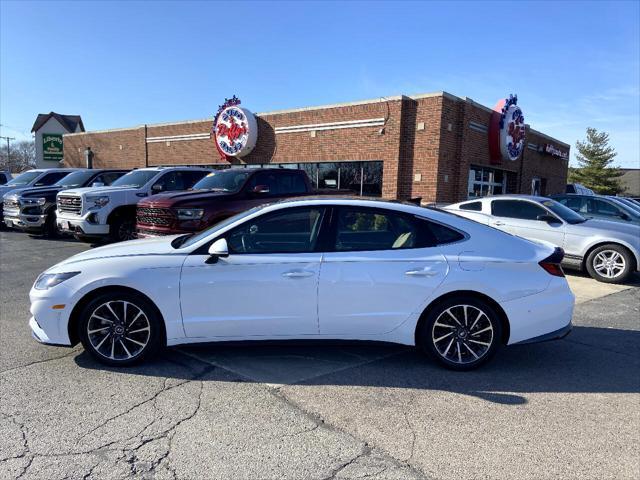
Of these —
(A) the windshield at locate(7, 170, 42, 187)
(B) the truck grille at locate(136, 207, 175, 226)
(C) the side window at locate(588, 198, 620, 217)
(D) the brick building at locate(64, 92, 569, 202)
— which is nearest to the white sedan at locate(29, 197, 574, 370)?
(B) the truck grille at locate(136, 207, 175, 226)

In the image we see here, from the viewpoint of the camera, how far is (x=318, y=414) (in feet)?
11.2

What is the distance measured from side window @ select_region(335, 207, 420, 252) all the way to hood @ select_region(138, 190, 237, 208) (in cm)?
479

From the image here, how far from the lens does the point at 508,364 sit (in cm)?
451

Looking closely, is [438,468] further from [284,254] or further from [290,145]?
[290,145]

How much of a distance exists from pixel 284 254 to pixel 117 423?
71.5 inches

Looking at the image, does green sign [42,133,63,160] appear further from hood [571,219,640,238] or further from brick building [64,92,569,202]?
hood [571,219,640,238]

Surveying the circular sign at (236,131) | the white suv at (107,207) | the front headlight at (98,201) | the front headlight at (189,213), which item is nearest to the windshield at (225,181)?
the front headlight at (189,213)

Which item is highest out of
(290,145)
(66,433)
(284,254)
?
(290,145)

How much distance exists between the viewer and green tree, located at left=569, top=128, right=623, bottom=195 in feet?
176

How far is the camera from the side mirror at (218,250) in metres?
4.03

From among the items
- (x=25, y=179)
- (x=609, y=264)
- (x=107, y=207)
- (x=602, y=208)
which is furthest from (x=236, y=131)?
(x=609, y=264)

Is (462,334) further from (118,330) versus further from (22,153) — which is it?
(22,153)

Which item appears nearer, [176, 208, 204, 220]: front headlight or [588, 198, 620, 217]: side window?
[176, 208, 204, 220]: front headlight

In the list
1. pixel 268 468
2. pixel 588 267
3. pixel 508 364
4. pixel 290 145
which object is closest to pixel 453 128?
pixel 290 145
